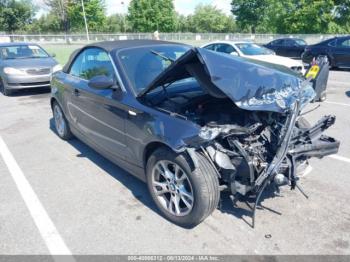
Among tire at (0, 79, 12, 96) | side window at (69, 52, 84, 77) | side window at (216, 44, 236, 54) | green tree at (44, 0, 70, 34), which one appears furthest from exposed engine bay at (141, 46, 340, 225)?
green tree at (44, 0, 70, 34)

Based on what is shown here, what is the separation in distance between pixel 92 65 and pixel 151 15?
197ft

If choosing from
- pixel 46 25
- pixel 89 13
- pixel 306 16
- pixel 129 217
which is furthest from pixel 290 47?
pixel 46 25

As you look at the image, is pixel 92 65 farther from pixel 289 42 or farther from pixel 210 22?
pixel 210 22

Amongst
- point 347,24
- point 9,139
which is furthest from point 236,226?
point 347,24

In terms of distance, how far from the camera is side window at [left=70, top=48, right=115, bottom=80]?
3.97m

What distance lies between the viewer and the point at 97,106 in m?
3.98

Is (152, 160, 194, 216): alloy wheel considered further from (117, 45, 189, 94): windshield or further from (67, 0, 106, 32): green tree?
(67, 0, 106, 32): green tree

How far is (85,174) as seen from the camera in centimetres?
435

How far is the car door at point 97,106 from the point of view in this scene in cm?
364

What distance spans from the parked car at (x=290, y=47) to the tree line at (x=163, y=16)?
24.2 metres

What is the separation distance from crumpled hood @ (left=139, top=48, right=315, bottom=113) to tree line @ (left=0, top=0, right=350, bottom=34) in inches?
1645

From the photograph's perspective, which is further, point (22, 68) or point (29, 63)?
point (29, 63)

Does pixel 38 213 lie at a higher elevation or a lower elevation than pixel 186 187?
lower

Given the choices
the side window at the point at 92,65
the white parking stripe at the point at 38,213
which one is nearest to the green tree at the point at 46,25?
the side window at the point at 92,65
